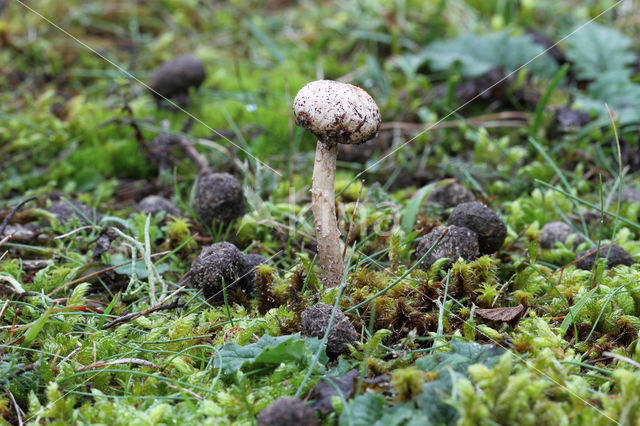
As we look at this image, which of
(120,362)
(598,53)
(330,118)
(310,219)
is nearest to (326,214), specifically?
(330,118)

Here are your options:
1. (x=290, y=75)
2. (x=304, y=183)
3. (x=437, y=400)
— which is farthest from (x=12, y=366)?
(x=290, y=75)

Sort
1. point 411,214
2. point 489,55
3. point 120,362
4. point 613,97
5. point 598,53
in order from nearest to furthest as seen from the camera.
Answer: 1. point 120,362
2. point 411,214
3. point 613,97
4. point 598,53
5. point 489,55

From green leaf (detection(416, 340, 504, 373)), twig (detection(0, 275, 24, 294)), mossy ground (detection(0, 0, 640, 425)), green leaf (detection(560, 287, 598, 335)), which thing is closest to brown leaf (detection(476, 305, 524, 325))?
mossy ground (detection(0, 0, 640, 425))

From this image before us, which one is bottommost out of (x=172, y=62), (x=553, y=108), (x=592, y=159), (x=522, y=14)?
(x=592, y=159)

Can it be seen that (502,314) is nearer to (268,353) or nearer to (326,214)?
(326,214)

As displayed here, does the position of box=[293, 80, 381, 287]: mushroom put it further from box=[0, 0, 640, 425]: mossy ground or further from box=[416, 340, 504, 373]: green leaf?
box=[416, 340, 504, 373]: green leaf

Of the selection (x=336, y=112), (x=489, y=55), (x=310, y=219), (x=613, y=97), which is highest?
(x=489, y=55)

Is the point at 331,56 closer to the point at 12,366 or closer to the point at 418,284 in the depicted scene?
the point at 418,284
